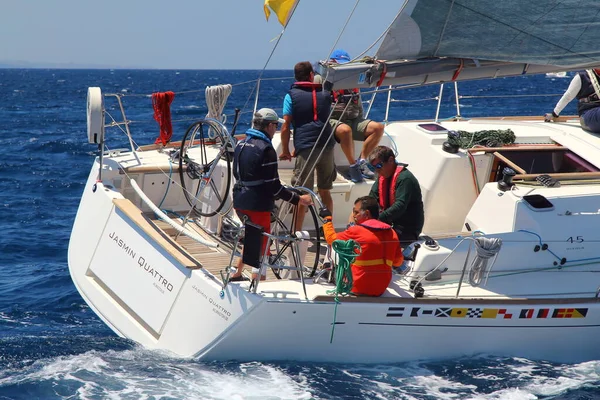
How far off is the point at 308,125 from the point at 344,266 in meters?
1.74

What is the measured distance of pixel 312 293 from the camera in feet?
19.5

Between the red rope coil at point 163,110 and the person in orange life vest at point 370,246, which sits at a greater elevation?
the red rope coil at point 163,110

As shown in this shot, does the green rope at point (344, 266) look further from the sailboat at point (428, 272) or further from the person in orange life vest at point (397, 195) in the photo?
the person in orange life vest at point (397, 195)

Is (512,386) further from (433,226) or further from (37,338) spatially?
(37,338)

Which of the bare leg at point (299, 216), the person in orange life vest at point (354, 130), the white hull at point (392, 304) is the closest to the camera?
the white hull at point (392, 304)

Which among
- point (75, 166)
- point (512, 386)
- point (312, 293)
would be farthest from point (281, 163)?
point (75, 166)

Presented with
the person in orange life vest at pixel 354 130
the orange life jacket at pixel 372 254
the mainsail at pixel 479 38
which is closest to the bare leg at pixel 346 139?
the person in orange life vest at pixel 354 130

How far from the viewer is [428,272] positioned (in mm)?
6324

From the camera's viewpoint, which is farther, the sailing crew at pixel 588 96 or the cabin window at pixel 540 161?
the sailing crew at pixel 588 96

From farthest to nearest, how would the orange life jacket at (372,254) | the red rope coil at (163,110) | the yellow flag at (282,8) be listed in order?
the red rope coil at (163,110) < the yellow flag at (282,8) < the orange life jacket at (372,254)

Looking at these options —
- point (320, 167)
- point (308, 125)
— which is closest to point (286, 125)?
point (308, 125)

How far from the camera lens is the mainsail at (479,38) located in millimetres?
6043

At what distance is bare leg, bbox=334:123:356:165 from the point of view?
25.2 ft

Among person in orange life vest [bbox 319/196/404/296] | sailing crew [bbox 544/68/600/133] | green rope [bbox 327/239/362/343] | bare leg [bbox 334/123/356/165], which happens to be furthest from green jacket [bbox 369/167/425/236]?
sailing crew [bbox 544/68/600/133]
